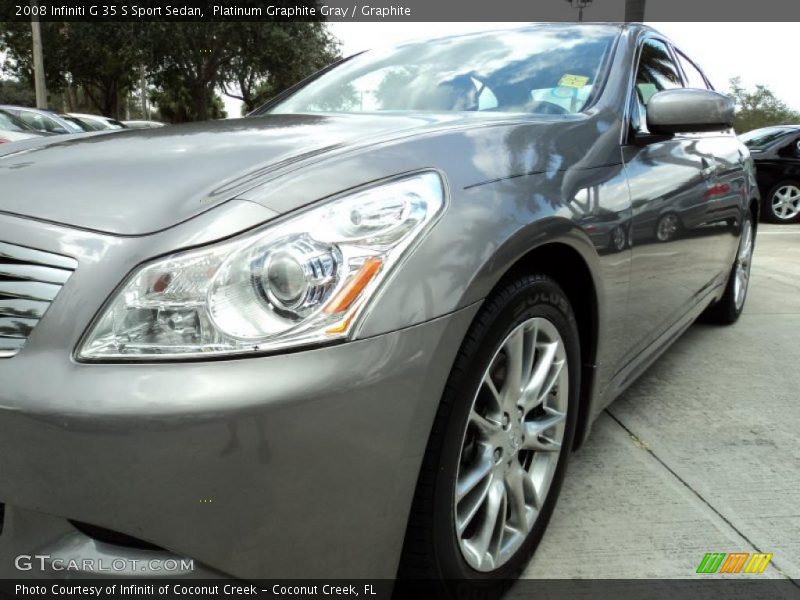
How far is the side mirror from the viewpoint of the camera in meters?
2.21

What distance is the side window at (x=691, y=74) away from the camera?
11.4 feet

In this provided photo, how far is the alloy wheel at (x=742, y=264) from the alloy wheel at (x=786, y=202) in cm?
652

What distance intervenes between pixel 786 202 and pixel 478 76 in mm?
9203

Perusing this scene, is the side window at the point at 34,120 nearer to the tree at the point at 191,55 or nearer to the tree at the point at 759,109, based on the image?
the tree at the point at 191,55

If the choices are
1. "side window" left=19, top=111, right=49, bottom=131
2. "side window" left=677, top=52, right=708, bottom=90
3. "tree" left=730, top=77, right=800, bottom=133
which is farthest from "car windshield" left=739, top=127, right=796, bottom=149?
"tree" left=730, top=77, right=800, bottom=133

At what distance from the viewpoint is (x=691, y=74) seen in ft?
11.9

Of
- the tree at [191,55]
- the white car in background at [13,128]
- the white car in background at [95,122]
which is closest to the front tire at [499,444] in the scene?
the white car in background at [13,128]

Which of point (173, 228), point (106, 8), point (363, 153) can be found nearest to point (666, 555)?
point (363, 153)

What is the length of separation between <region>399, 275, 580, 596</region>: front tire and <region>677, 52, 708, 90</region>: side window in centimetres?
216

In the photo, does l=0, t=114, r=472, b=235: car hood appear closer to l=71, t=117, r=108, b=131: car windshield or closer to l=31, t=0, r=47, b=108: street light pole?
l=71, t=117, r=108, b=131: car windshield

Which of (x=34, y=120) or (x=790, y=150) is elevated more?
(x=34, y=120)

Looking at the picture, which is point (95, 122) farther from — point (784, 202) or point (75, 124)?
point (784, 202)

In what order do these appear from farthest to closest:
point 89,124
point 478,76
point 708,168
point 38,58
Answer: point 38,58 < point 89,124 < point 708,168 < point 478,76

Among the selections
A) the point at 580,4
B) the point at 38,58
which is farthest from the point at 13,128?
the point at 580,4
